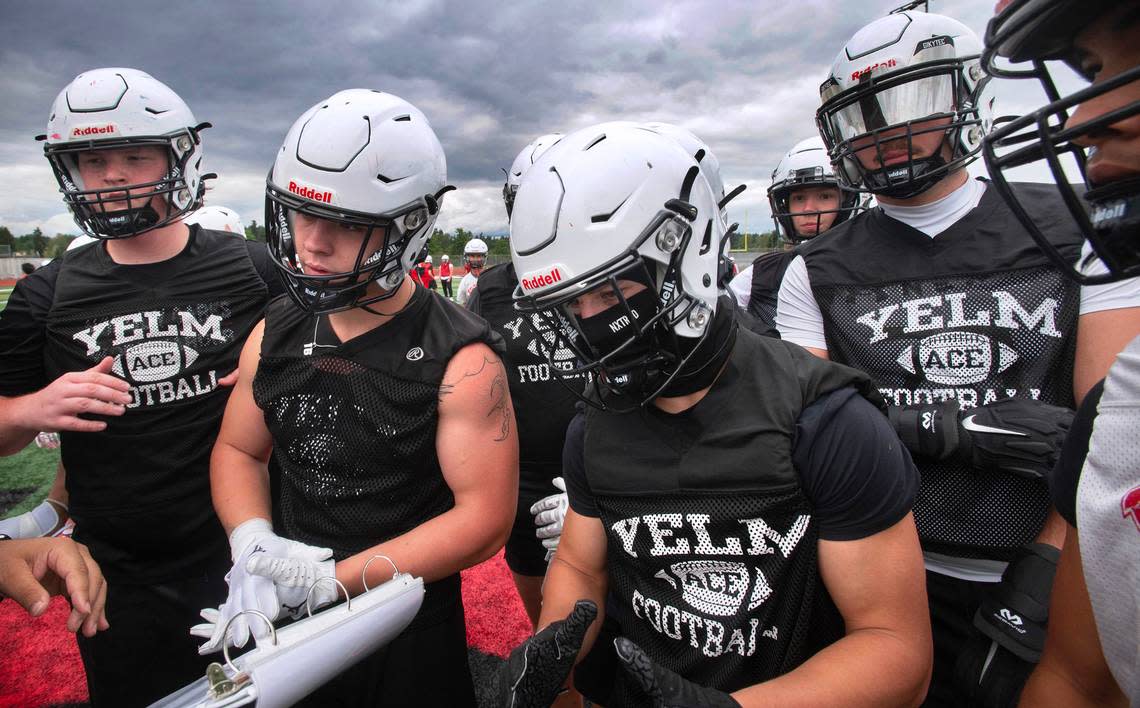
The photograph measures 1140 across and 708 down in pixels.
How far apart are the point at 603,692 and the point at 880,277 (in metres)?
1.60

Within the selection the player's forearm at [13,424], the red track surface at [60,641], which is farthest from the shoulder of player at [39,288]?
the red track surface at [60,641]

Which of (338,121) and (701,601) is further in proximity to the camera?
(338,121)

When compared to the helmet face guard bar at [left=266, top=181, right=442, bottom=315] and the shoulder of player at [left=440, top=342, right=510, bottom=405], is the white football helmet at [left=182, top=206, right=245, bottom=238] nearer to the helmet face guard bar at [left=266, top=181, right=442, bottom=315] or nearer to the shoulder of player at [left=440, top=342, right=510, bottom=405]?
the helmet face guard bar at [left=266, top=181, right=442, bottom=315]

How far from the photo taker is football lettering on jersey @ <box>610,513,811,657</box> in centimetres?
145

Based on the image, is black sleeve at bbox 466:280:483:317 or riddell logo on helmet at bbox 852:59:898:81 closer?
riddell logo on helmet at bbox 852:59:898:81

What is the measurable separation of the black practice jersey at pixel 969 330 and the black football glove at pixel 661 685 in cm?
110

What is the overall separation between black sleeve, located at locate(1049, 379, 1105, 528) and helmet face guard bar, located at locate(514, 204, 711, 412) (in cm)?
76

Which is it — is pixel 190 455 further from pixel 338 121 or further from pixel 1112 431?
pixel 1112 431

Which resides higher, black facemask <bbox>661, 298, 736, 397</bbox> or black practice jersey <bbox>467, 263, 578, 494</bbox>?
black facemask <bbox>661, 298, 736, 397</bbox>

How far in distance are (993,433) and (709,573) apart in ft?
2.89

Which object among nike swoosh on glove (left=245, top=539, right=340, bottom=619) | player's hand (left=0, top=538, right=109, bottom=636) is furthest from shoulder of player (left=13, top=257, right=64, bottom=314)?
nike swoosh on glove (left=245, top=539, right=340, bottom=619)

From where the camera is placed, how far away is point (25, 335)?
2.45m

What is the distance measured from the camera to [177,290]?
2564 millimetres

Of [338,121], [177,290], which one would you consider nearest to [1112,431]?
[338,121]
